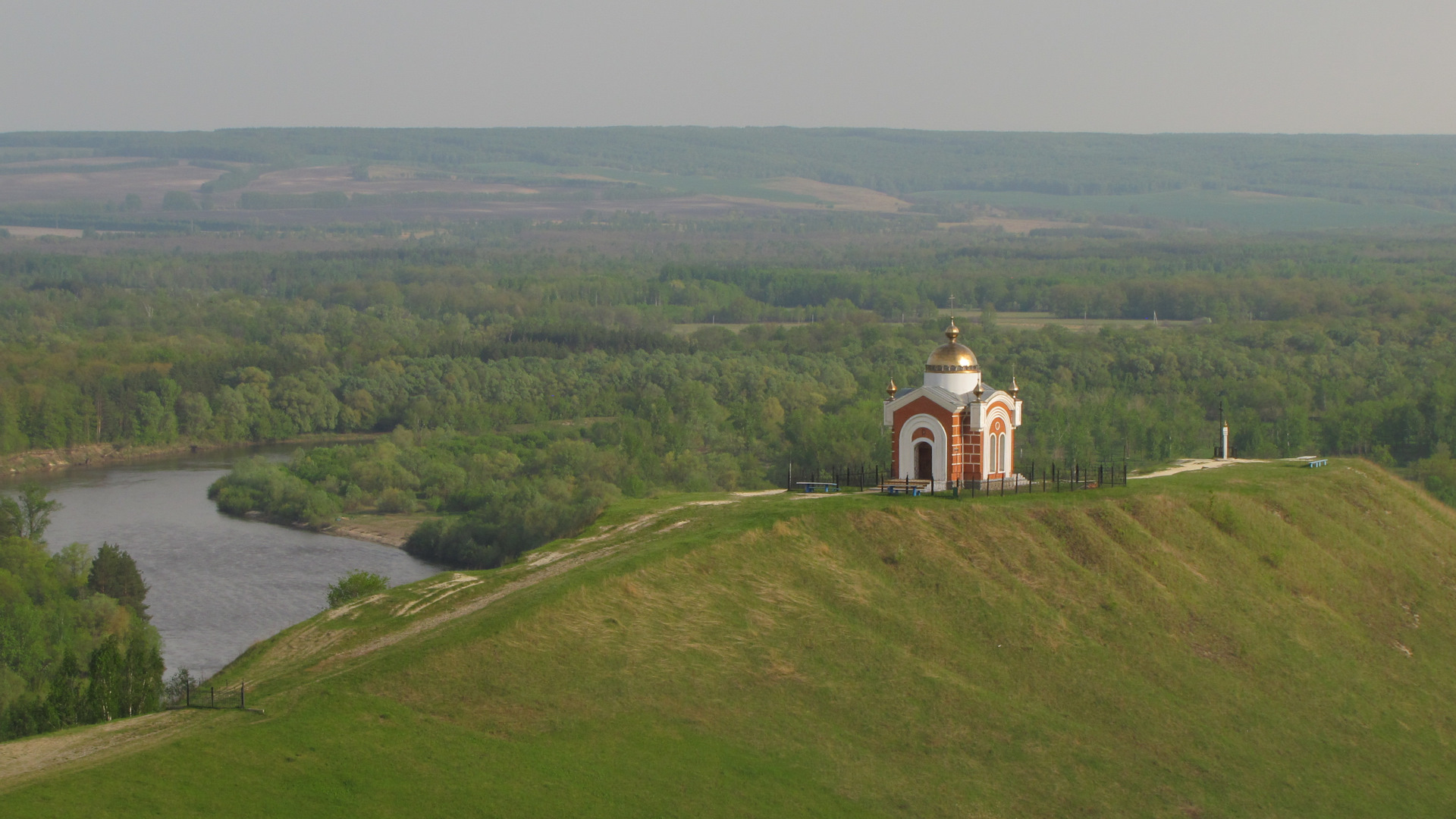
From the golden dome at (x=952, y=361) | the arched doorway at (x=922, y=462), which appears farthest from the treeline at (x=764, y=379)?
the arched doorway at (x=922, y=462)

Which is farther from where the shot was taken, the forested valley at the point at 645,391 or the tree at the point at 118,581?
the forested valley at the point at 645,391

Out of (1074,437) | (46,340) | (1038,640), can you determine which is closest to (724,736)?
(1038,640)

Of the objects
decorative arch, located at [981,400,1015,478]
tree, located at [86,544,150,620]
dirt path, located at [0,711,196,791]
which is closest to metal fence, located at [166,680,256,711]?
dirt path, located at [0,711,196,791]

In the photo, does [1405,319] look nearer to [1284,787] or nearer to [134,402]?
[134,402]

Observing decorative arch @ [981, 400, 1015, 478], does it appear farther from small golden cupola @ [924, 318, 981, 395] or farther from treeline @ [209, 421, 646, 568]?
treeline @ [209, 421, 646, 568]

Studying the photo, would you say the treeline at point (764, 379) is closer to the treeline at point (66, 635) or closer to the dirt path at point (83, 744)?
the treeline at point (66, 635)
